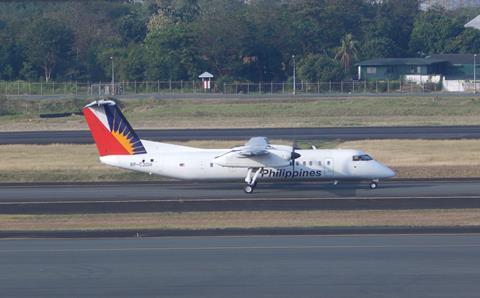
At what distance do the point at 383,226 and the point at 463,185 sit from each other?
10.6m

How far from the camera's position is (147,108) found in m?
81.2

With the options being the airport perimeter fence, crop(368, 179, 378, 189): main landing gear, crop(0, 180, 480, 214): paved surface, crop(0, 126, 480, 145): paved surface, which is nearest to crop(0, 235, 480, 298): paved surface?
crop(0, 180, 480, 214): paved surface

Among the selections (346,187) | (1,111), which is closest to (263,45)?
(1,111)

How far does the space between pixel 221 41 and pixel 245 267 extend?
85.1 meters

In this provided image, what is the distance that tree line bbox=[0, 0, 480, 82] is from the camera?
4050 inches

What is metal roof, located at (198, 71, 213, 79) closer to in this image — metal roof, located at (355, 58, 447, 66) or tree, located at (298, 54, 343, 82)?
tree, located at (298, 54, 343, 82)

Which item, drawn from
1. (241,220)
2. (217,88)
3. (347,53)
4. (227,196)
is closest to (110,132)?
(227,196)

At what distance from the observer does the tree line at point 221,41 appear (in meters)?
103

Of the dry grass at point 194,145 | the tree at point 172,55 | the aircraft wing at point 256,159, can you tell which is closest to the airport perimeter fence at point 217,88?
the tree at point 172,55

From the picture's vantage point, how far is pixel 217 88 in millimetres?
101188

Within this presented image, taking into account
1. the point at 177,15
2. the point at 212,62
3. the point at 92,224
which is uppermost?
the point at 177,15

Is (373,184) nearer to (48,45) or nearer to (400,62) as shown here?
(400,62)

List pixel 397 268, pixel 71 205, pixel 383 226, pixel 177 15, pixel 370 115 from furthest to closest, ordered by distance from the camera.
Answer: pixel 177 15 → pixel 370 115 → pixel 71 205 → pixel 383 226 → pixel 397 268

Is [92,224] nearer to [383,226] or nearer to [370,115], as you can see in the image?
[383,226]
